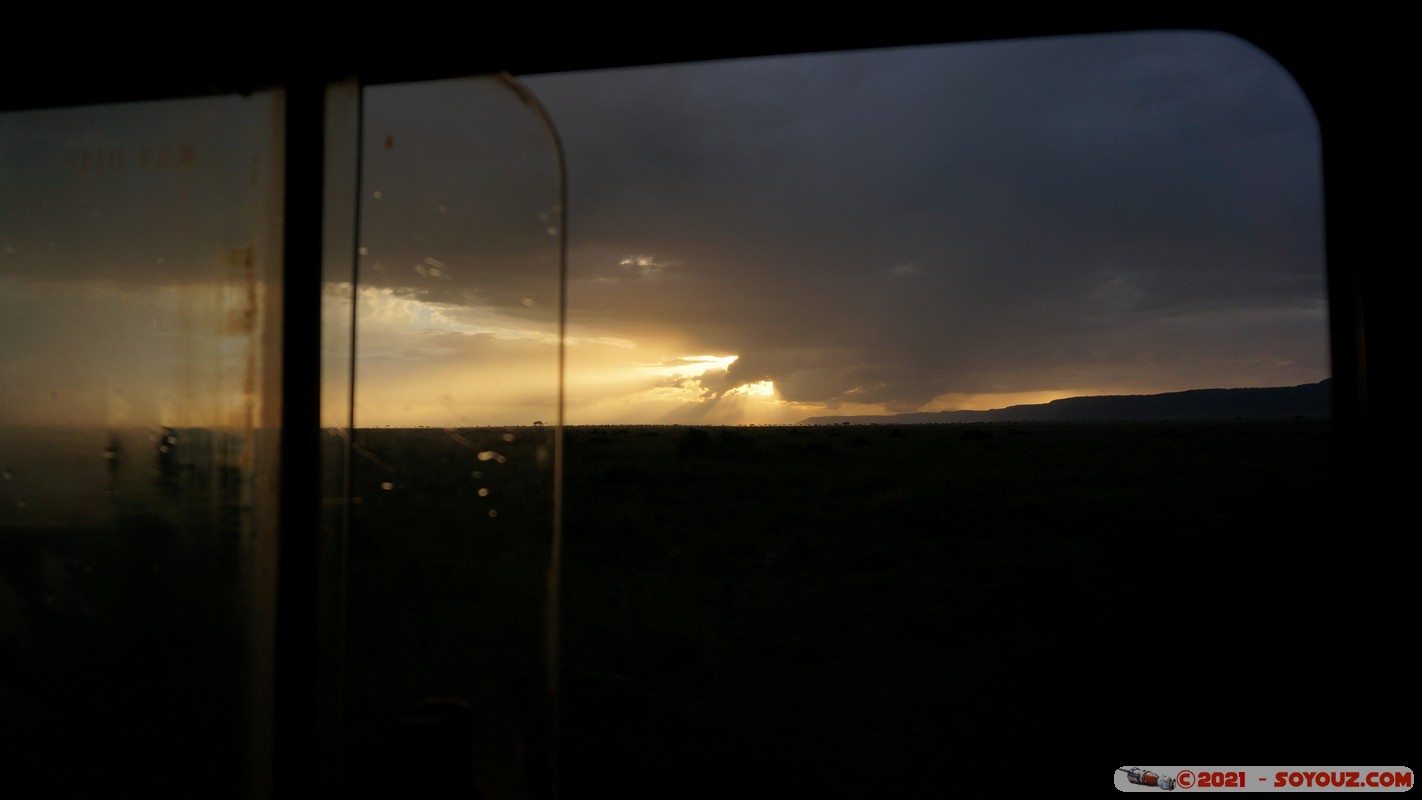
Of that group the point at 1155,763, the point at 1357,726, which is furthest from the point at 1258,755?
the point at 1357,726

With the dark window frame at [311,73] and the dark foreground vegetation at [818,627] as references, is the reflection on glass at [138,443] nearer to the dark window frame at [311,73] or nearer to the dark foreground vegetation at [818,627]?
the dark window frame at [311,73]

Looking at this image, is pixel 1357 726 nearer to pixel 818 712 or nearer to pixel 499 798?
pixel 499 798

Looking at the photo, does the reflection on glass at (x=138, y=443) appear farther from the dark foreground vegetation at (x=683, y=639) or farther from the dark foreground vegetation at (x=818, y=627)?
the dark foreground vegetation at (x=818, y=627)

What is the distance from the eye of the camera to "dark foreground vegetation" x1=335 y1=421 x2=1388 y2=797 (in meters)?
1.28

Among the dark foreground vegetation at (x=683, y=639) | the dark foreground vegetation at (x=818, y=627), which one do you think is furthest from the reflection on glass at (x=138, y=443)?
the dark foreground vegetation at (x=818, y=627)

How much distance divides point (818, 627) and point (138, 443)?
5024 millimetres

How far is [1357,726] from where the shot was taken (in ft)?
3.88

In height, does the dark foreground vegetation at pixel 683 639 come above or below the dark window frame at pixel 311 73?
below

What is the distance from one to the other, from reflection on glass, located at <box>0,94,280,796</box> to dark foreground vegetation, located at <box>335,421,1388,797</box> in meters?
0.25

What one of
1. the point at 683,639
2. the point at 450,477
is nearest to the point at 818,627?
the point at 683,639

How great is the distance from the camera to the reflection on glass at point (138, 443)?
1326mm

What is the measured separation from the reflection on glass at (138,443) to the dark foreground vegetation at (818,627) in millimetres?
247

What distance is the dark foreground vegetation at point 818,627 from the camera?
1.28 m

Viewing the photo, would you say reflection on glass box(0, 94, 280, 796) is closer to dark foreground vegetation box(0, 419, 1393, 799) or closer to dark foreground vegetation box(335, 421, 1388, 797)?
dark foreground vegetation box(0, 419, 1393, 799)
